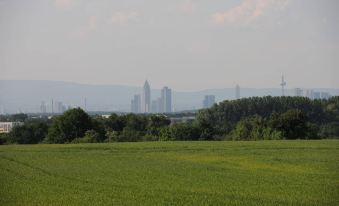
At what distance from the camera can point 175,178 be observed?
22.7m

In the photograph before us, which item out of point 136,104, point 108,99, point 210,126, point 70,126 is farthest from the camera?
point 136,104

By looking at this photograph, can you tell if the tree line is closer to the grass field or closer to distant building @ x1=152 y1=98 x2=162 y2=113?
the grass field

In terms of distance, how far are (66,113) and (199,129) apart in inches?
709

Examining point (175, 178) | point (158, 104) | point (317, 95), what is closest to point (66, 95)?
point (158, 104)

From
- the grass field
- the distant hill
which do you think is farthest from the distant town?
the grass field

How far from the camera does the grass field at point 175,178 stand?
17.3 m

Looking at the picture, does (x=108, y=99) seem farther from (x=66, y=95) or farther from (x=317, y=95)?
(x=317, y=95)

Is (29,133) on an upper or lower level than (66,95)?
lower

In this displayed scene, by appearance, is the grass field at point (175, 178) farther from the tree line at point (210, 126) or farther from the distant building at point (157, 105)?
the distant building at point (157, 105)

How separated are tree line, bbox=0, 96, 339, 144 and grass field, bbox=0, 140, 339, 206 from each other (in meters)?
28.3

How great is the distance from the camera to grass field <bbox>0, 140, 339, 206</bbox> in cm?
1728

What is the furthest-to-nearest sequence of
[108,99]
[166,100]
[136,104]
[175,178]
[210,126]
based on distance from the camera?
[166,100]
[136,104]
[108,99]
[210,126]
[175,178]

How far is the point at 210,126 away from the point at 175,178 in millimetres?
53045

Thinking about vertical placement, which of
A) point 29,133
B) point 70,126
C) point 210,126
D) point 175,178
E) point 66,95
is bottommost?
point 175,178
